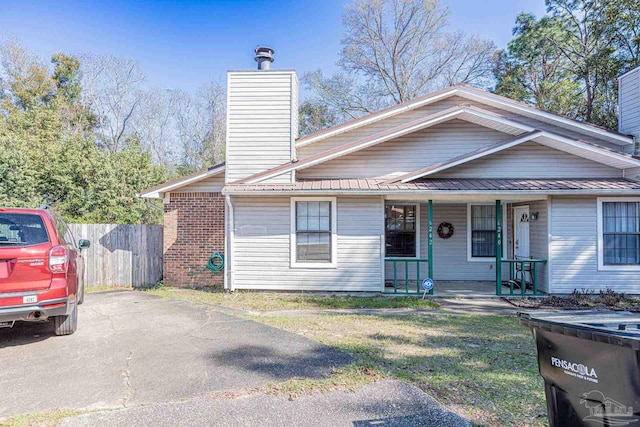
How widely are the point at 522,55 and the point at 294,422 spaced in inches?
1069

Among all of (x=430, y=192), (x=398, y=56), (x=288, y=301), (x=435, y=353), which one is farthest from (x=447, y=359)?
(x=398, y=56)

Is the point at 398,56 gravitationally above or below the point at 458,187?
above

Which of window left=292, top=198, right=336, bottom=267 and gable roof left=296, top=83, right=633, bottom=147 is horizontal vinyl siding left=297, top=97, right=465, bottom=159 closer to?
gable roof left=296, top=83, right=633, bottom=147

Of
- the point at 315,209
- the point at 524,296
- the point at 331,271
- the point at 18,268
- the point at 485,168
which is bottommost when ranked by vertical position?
the point at 524,296

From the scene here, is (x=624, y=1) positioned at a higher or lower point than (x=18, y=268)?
higher

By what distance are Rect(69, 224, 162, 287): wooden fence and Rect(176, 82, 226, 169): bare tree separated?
61.7ft

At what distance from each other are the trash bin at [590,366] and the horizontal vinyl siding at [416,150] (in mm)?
7341

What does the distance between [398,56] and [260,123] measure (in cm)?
2139

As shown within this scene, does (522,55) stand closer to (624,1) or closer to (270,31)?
(624,1)

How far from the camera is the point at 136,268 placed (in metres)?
10.7

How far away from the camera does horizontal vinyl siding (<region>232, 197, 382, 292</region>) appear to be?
928 cm

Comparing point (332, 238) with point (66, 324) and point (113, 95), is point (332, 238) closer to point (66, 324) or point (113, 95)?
point (66, 324)

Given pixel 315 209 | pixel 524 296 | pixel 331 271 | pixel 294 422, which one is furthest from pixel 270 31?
pixel 294 422

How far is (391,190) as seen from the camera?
8688mm
